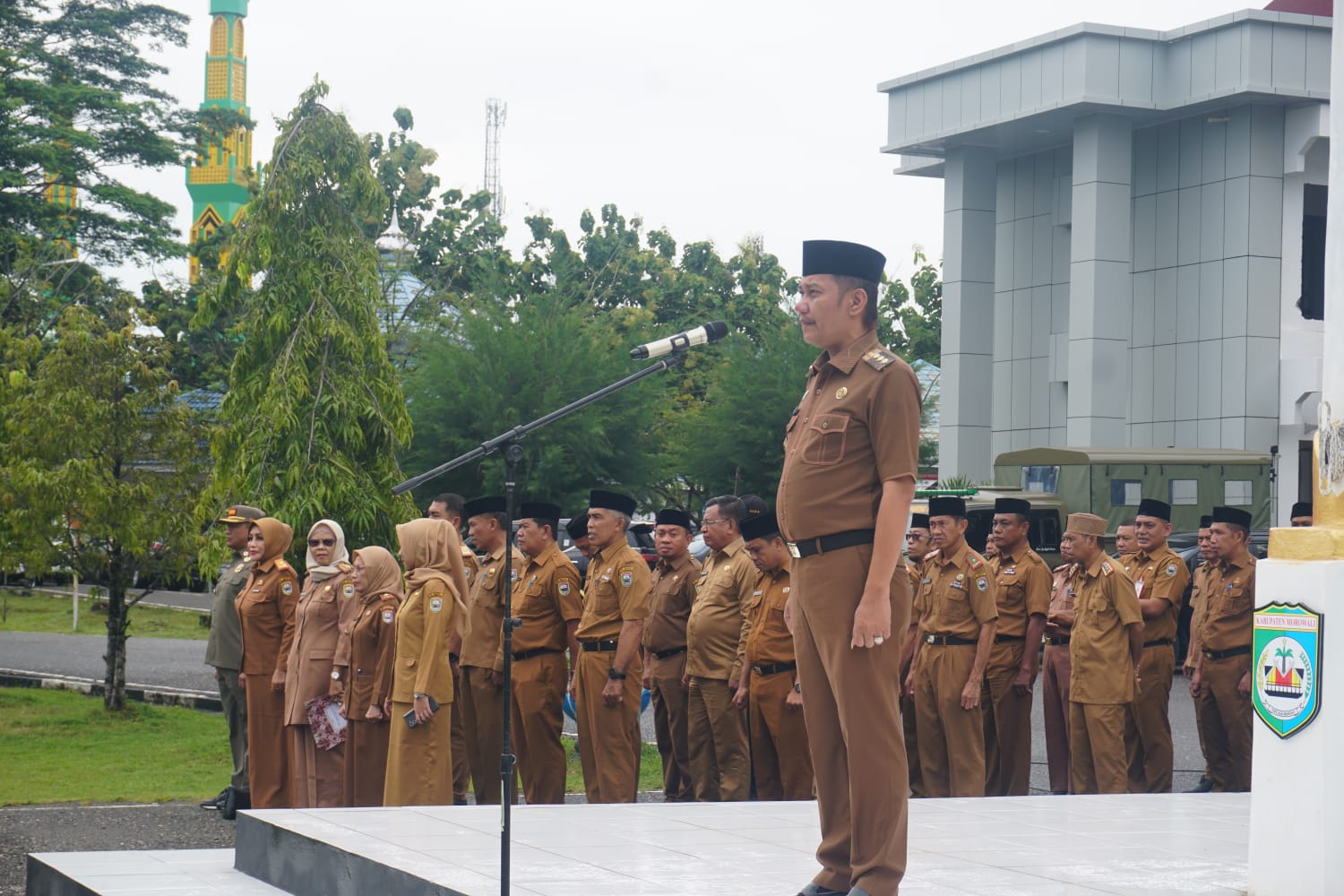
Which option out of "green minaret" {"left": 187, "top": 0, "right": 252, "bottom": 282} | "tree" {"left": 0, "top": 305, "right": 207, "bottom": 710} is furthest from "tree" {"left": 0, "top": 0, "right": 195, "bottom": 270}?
"green minaret" {"left": 187, "top": 0, "right": 252, "bottom": 282}

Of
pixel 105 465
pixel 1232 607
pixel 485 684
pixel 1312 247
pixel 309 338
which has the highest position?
pixel 1312 247

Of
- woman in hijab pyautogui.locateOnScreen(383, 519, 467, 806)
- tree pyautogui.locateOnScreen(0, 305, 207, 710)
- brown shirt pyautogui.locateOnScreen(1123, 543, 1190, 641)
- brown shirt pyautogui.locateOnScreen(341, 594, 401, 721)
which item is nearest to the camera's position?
woman in hijab pyautogui.locateOnScreen(383, 519, 467, 806)

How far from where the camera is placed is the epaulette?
5.00 metres

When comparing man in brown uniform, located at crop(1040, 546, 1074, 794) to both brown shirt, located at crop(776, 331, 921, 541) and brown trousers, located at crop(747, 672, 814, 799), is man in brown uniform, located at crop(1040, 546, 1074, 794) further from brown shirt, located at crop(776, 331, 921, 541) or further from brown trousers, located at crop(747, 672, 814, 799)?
brown shirt, located at crop(776, 331, 921, 541)

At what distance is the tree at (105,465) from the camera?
15609 millimetres

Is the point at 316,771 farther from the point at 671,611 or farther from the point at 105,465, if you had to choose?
the point at 105,465

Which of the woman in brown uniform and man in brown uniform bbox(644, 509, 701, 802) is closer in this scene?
the woman in brown uniform

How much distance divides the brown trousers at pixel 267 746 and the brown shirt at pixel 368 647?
4.01ft

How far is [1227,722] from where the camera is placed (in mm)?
10555

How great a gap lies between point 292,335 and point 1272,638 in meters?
10.8

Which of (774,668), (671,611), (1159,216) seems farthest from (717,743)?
(1159,216)

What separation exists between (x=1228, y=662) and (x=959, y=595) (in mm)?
1864

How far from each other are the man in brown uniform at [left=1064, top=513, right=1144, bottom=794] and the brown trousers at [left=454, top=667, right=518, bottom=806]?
3622 mm

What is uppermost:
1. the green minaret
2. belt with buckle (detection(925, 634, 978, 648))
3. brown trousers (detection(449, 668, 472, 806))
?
the green minaret
